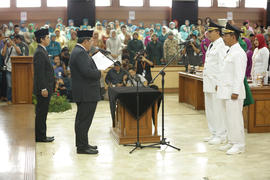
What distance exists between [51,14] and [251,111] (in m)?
13.5

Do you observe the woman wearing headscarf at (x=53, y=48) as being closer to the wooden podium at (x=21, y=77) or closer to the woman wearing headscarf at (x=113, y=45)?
the woman wearing headscarf at (x=113, y=45)

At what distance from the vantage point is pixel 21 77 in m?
7.11

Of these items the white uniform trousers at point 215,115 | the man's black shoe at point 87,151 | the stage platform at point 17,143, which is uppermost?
the white uniform trousers at point 215,115

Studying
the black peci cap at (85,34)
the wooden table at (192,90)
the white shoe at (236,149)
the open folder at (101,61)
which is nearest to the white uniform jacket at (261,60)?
the wooden table at (192,90)

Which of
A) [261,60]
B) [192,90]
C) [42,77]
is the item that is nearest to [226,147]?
[42,77]

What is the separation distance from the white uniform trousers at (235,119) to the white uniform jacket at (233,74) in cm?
10

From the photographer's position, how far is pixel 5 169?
3512mm

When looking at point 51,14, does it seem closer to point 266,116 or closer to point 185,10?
point 185,10

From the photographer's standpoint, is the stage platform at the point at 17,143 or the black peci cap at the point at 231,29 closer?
the stage platform at the point at 17,143

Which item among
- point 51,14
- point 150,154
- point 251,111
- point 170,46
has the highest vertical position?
point 51,14

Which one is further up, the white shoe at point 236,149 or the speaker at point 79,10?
the speaker at point 79,10

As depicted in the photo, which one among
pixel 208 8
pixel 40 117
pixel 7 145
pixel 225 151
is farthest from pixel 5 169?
pixel 208 8

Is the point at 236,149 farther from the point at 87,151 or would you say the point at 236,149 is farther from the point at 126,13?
the point at 126,13

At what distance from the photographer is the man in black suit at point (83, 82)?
445cm
